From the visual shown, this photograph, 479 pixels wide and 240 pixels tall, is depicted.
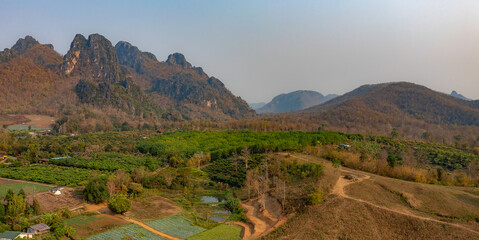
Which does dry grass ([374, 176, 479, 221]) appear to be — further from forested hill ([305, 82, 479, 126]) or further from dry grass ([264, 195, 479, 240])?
forested hill ([305, 82, 479, 126])

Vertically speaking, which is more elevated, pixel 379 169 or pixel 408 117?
pixel 408 117

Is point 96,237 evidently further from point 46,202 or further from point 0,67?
point 0,67

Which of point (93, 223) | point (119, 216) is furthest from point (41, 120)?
point (93, 223)

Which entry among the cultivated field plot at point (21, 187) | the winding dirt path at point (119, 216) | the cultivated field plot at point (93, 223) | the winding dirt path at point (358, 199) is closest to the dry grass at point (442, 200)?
the winding dirt path at point (358, 199)

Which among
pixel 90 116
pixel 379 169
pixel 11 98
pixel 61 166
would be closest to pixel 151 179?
pixel 61 166

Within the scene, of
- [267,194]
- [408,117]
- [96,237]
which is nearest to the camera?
[96,237]

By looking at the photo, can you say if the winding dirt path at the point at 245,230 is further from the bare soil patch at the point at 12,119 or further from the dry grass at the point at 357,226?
the bare soil patch at the point at 12,119

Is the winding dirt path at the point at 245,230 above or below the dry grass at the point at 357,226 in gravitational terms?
below

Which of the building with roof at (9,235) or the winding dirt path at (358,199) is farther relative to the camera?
the winding dirt path at (358,199)
